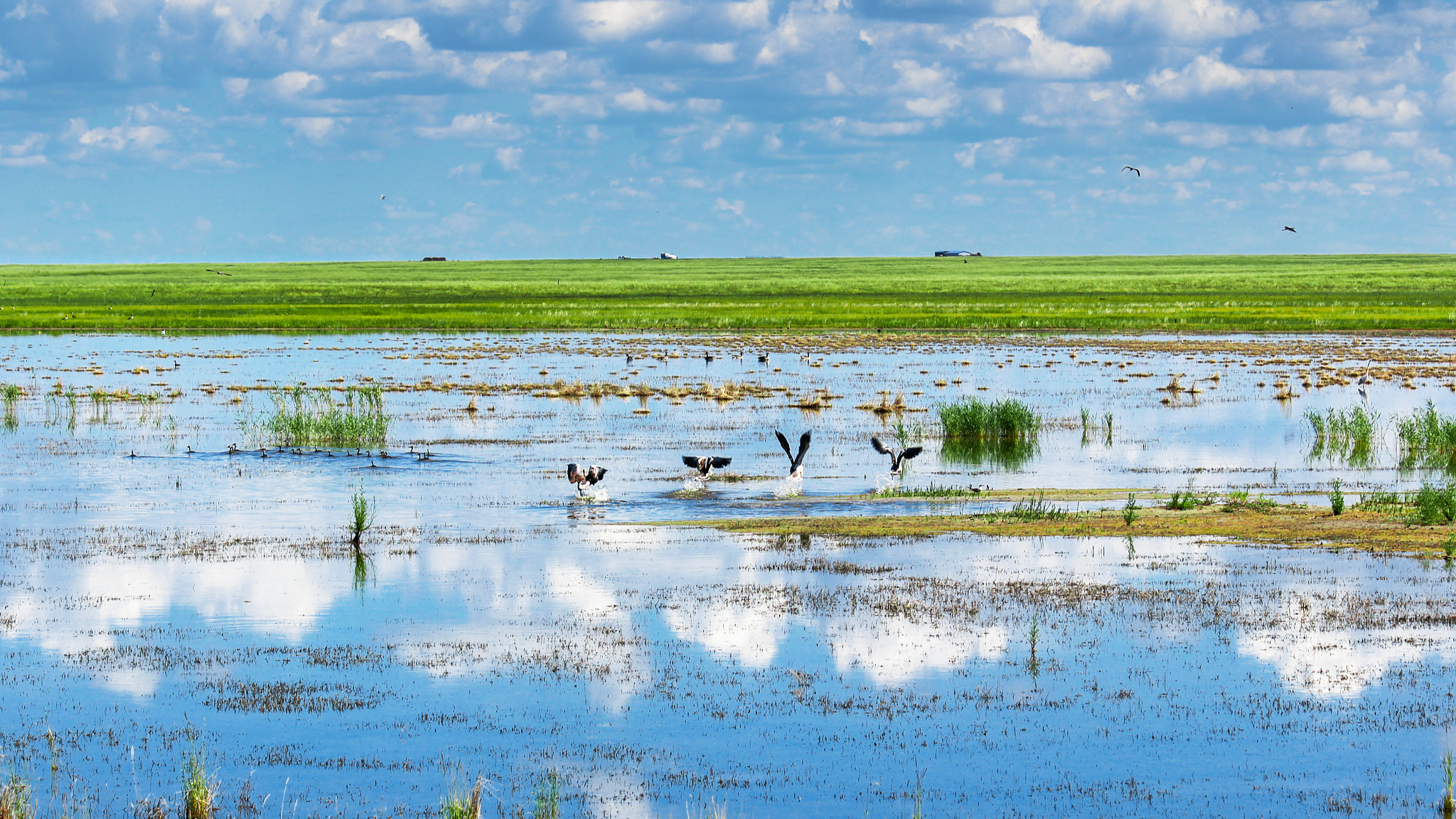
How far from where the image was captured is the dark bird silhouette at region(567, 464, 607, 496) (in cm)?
2461

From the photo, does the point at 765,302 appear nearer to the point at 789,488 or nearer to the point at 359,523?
the point at 789,488

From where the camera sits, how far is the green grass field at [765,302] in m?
92.2

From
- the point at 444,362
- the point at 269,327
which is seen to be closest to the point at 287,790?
the point at 444,362

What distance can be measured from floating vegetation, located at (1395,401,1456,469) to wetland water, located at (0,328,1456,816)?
1.81 meters

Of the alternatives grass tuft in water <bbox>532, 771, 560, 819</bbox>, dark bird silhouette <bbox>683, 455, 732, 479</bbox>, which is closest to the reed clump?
dark bird silhouette <bbox>683, 455, 732, 479</bbox>

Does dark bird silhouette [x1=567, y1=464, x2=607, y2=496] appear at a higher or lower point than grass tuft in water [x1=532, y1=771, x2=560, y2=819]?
higher

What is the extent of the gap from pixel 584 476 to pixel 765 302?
3965 inches

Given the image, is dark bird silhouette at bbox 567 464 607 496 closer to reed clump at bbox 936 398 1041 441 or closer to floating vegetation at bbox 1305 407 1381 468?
reed clump at bbox 936 398 1041 441

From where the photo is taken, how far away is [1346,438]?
34031 mm

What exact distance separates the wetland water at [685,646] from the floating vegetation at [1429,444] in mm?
1808

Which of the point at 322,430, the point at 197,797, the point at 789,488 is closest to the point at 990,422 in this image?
the point at 789,488

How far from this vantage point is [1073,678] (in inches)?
511

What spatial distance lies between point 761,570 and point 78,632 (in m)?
7.50

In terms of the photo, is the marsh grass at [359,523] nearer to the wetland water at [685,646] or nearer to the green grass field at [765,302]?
the wetland water at [685,646]
